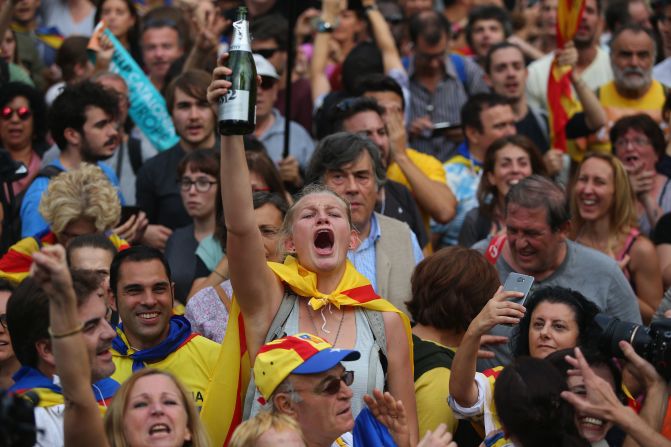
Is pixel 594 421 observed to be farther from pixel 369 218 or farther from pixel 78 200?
pixel 78 200

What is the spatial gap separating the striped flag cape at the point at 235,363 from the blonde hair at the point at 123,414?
1.71 feet

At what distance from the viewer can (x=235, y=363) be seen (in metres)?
5.22

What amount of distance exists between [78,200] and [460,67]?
14.6ft

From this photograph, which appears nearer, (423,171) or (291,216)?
(291,216)

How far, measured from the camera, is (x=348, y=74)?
32.6 feet

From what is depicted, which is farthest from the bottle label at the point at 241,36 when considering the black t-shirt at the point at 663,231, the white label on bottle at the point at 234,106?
the black t-shirt at the point at 663,231

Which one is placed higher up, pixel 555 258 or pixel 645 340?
pixel 555 258

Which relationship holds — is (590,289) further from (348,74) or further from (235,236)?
(348,74)

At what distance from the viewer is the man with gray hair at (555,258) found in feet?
21.8

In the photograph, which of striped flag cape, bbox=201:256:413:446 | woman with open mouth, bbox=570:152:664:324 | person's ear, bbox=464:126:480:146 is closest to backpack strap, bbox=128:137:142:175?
person's ear, bbox=464:126:480:146

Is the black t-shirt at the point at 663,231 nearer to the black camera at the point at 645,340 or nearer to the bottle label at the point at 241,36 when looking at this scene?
the black camera at the point at 645,340

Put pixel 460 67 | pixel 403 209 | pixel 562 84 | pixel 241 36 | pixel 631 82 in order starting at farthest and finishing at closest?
pixel 460 67, pixel 562 84, pixel 631 82, pixel 403 209, pixel 241 36

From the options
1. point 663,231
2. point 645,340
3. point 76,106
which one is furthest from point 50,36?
point 645,340

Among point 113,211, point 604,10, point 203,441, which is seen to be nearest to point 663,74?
point 604,10
